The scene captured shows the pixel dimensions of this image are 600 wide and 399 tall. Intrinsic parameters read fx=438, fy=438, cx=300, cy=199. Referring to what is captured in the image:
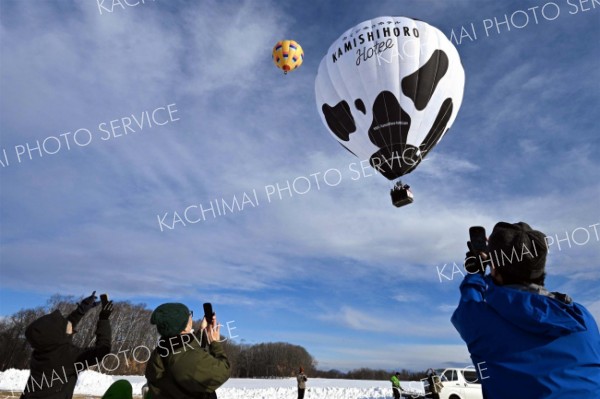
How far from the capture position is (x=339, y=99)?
14.7 m

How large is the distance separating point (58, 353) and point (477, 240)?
140 inches

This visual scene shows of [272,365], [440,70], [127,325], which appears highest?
[440,70]

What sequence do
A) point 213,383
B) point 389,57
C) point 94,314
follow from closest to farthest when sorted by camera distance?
point 213,383 → point 389,57 → point 94,314

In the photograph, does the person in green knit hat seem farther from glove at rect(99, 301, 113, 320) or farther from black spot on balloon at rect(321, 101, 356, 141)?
black spot on balloon at rect(321, 101, 356, 141)

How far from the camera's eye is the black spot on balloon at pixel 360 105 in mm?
13965

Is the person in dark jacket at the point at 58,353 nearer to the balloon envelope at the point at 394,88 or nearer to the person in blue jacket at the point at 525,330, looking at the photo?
the person in blue jacket at the point at 525,330


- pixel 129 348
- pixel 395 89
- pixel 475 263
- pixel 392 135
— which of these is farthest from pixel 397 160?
pixel 129 348

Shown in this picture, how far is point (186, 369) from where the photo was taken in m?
2.71

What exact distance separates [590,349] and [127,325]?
72.3 meters

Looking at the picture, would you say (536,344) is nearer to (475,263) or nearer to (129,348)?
(475,263)

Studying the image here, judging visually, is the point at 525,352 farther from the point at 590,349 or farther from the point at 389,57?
the point at 389,57

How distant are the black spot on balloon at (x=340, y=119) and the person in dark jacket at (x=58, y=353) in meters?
11.7

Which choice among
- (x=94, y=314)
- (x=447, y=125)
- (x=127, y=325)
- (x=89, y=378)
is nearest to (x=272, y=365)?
(x=127, y=325)

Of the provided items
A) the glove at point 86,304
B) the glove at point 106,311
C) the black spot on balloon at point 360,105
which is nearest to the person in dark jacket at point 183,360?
the glove at point 106,311
